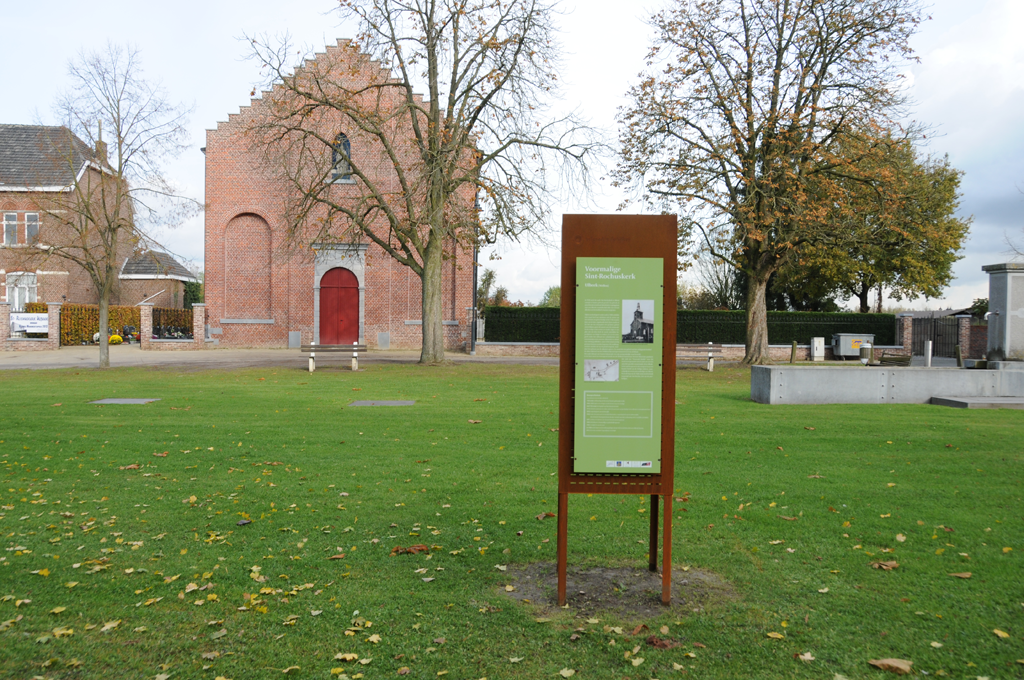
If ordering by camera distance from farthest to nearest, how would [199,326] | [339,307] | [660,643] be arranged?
1. [339,307]
2. [199,326]
3. [660,643]

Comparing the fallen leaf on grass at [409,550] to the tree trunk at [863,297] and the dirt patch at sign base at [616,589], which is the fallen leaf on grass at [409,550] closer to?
the dirt patch at sign base at [616,589]

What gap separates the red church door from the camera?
3450cm

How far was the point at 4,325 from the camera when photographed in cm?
3169

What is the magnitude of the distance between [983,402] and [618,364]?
11.8 meters

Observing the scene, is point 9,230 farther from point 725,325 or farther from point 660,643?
point 660,643

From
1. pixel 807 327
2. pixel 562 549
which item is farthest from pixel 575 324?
pixel 807 327

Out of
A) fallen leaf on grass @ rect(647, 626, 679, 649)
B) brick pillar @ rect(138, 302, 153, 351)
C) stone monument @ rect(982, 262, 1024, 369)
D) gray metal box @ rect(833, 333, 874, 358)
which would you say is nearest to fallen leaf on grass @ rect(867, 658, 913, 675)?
fallen leaf on grass @ rect(647, 626, 679, 649)

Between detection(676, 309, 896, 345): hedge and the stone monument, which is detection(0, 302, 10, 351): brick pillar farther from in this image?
the stone monument

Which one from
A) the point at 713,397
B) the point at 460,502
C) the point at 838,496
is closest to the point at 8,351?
the point at 713,397

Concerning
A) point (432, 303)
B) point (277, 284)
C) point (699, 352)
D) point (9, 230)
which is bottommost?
point (699, 352)

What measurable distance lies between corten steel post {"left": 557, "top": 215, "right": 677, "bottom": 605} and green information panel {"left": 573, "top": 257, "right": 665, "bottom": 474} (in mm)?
41

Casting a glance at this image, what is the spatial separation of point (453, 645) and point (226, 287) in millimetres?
33362

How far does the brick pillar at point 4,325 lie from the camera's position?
31.4m

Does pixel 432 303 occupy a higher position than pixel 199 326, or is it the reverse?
pixel 432 303
